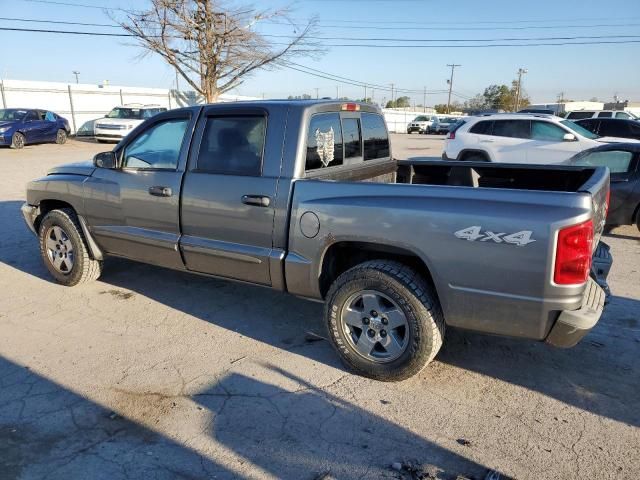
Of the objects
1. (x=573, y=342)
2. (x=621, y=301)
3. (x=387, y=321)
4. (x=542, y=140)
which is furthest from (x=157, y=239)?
(x=542, y=140)

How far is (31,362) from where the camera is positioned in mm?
3668

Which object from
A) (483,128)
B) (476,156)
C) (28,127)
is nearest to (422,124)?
(28,127)

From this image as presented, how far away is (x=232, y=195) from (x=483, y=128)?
392 inches

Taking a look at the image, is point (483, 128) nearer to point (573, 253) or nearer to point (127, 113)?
point (573, 253)

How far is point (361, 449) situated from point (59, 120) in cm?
2517

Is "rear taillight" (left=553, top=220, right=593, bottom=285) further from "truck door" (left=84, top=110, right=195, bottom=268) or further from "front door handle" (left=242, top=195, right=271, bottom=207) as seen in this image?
"truck door" (left=84, top=110, right=195, bottom=268)

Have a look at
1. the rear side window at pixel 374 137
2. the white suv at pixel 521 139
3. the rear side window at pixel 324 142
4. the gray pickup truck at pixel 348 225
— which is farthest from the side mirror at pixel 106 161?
the white suv at pixel 521 139

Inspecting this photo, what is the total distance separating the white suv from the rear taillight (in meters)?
9.12

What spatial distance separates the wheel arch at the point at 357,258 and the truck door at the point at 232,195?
0.37 metres

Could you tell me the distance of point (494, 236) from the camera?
281cm

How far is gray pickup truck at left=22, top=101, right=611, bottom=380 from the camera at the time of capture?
9.23 feet

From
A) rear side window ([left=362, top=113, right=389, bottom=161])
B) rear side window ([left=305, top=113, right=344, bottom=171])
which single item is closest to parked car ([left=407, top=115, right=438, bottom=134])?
rear side window ([left=362, top=113, right=389, bottom=161])

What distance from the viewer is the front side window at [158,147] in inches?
168

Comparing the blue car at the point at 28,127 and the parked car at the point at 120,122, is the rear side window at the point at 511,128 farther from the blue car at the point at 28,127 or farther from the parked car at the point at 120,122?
the blue car at the point at 28,127
